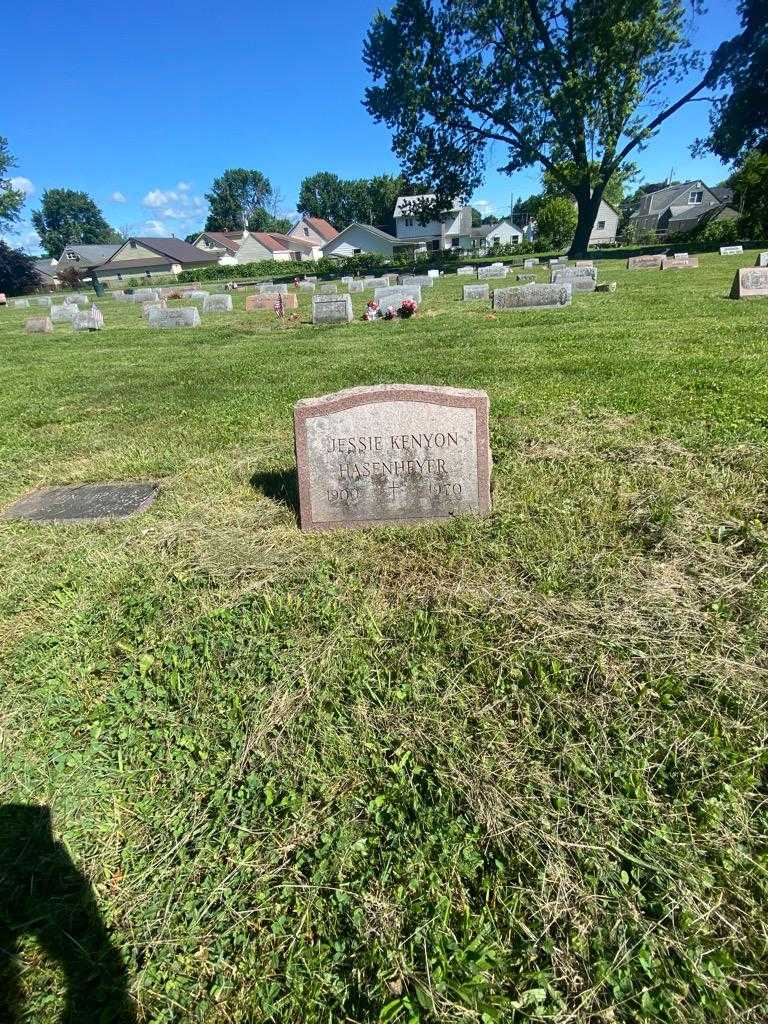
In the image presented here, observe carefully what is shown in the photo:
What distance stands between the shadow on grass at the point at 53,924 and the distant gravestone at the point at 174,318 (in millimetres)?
16750

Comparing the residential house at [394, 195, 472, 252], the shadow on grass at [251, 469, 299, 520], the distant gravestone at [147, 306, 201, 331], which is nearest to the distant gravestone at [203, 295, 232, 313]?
the distant gravestone at [147, 306, 201, 331]

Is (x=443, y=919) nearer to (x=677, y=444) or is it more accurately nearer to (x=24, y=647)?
(x=24, y=647)

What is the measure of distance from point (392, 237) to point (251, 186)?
210 ft

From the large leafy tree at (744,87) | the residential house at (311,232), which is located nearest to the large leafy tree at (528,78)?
the large leafy tree at (744,87)

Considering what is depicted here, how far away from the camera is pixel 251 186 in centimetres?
11375

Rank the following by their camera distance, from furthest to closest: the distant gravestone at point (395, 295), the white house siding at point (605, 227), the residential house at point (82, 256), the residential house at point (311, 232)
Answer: the residential house at point (311, 232)
the residential house at point (82, 256)
the white house siding at point (605, 227)
the distant gravestone at point (395, 295)

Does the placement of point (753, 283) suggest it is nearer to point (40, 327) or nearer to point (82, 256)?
point (40, 327)

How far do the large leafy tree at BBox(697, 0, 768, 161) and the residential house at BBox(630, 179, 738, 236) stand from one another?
26.8 metres

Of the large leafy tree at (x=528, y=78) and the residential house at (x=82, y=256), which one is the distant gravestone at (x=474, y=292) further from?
the residential house at (x=82, y=256)

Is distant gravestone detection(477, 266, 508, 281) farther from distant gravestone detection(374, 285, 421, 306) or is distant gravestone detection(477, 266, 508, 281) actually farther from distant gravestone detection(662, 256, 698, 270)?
distant gravestone detection(374, 285, 421, 306)

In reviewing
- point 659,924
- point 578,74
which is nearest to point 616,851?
point 659,924

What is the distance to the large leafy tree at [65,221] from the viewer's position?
11375 cm

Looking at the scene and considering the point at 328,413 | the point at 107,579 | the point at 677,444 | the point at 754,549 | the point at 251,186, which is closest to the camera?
the point at 754,549

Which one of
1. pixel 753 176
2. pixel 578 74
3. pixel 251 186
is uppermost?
pixel 251 186
